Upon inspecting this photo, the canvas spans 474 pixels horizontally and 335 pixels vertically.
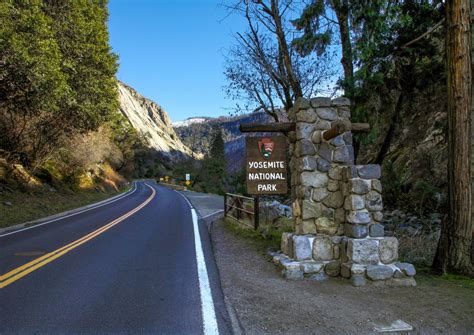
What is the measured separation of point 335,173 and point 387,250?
1.52 m

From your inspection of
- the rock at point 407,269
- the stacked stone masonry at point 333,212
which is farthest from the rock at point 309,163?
the rock at point 407,269

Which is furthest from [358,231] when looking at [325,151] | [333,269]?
[325,151]

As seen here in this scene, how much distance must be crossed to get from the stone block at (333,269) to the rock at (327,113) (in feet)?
8.36

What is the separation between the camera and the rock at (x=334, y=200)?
6332mm

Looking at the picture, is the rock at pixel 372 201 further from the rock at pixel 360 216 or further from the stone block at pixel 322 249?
the stone block at pixel 322 249

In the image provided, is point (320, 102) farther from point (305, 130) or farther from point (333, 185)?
point (333, 185)

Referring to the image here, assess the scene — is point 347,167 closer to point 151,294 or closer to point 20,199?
point 151,294

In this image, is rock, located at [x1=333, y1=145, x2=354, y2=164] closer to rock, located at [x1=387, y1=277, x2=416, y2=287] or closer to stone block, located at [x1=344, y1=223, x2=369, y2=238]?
stone block, located at [x1=344, y1=223, x2=369, y2=238]

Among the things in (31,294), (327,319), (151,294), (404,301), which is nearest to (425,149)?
(404,301)

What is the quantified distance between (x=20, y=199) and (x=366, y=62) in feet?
56.7

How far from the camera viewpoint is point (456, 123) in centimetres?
606

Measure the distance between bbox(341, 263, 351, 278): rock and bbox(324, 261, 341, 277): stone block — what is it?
107 mm

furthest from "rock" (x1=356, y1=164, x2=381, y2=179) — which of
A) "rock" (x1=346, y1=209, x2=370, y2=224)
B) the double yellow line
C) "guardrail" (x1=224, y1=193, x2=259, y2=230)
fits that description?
the double yellow line

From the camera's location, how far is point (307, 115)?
649 cm
